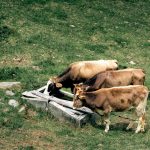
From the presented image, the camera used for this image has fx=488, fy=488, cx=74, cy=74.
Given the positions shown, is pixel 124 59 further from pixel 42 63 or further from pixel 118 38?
pixel 42 63

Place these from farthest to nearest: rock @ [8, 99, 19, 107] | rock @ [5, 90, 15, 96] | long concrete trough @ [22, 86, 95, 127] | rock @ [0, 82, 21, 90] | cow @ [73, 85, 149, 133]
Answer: rock @ [0, 82, 21, 90] → rock @ [5, 90, 15, 96] → rock @ [8, 99, 19, 107] → long concrete trough @ [22, 86, 95, 127] → cow @ [73, 85, 149, 133]

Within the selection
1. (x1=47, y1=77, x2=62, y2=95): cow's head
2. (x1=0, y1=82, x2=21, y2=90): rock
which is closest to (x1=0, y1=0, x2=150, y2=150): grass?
(x1=0, y1=82, x2=21, y2=90): rock

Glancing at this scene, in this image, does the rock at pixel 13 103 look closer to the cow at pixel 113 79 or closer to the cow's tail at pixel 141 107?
the cow at pixel 113 79

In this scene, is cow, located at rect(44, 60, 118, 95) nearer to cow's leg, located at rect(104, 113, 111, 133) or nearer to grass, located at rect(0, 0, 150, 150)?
grass, located at rect(0, 0, 150, 150)

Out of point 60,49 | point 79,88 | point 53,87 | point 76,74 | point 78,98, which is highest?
point 79,88

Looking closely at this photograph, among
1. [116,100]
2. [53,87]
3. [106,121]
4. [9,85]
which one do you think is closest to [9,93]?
[9,85]

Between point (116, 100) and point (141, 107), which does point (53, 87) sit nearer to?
point (116, 100)

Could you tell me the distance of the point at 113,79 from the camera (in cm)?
1808

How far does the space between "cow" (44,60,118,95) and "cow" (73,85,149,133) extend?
226 cm

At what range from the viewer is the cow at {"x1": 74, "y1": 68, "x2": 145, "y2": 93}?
711 inches

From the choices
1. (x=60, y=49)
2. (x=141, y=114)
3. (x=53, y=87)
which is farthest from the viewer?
(x=60, y=49)

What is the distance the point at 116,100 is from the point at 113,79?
166cm

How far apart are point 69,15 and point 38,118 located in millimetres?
12457

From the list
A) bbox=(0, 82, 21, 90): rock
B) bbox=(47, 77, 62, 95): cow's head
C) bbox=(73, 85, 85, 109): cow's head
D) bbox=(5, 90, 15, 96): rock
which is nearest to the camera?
bbox=(73, 85, 85, 109): cow's head
